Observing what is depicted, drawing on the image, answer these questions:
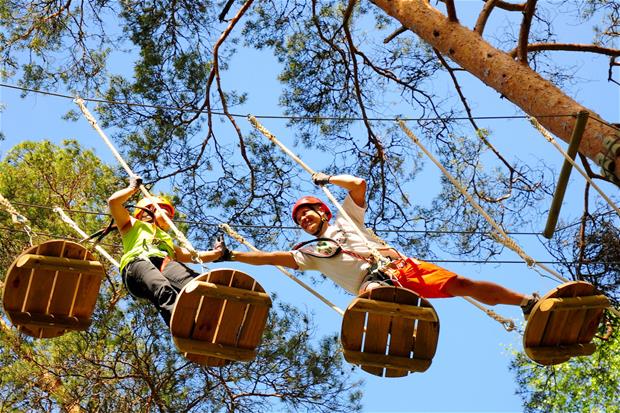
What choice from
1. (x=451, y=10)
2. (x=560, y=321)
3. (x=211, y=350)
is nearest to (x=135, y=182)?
(x=211, y=350)

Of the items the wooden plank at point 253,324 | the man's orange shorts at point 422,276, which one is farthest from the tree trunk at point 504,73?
the wooden plank at point 253,324

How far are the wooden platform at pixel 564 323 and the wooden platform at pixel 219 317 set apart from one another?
3.85ft

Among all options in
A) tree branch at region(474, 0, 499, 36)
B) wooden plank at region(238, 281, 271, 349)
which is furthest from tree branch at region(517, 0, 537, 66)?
wooden plank at region(238, 281, 271, 349)

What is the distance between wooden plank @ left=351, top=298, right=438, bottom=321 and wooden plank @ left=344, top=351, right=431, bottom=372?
228mm

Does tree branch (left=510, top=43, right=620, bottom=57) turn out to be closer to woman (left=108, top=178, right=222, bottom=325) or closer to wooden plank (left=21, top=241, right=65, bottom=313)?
woman (left=108, top=178, right=222, bottom=325)

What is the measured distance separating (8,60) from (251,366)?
306cm

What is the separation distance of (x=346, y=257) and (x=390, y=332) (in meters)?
0.53

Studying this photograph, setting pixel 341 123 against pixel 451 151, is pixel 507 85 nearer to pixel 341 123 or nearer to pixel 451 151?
pixel 451 151

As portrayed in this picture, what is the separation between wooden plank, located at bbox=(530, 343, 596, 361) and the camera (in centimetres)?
421

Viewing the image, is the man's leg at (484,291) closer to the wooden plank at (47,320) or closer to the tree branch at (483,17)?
the wooden plank at (47,320)

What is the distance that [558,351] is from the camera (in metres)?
4.23

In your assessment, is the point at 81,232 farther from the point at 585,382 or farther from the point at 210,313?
the point at 585,382

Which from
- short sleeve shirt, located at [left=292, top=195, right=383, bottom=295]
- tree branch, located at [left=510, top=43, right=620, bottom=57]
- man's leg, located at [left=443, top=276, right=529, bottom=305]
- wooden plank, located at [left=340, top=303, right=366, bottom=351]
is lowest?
wooden plank, located at [left=340, top=303, right=366, bottom=351]

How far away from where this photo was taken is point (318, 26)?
24.6 ft
